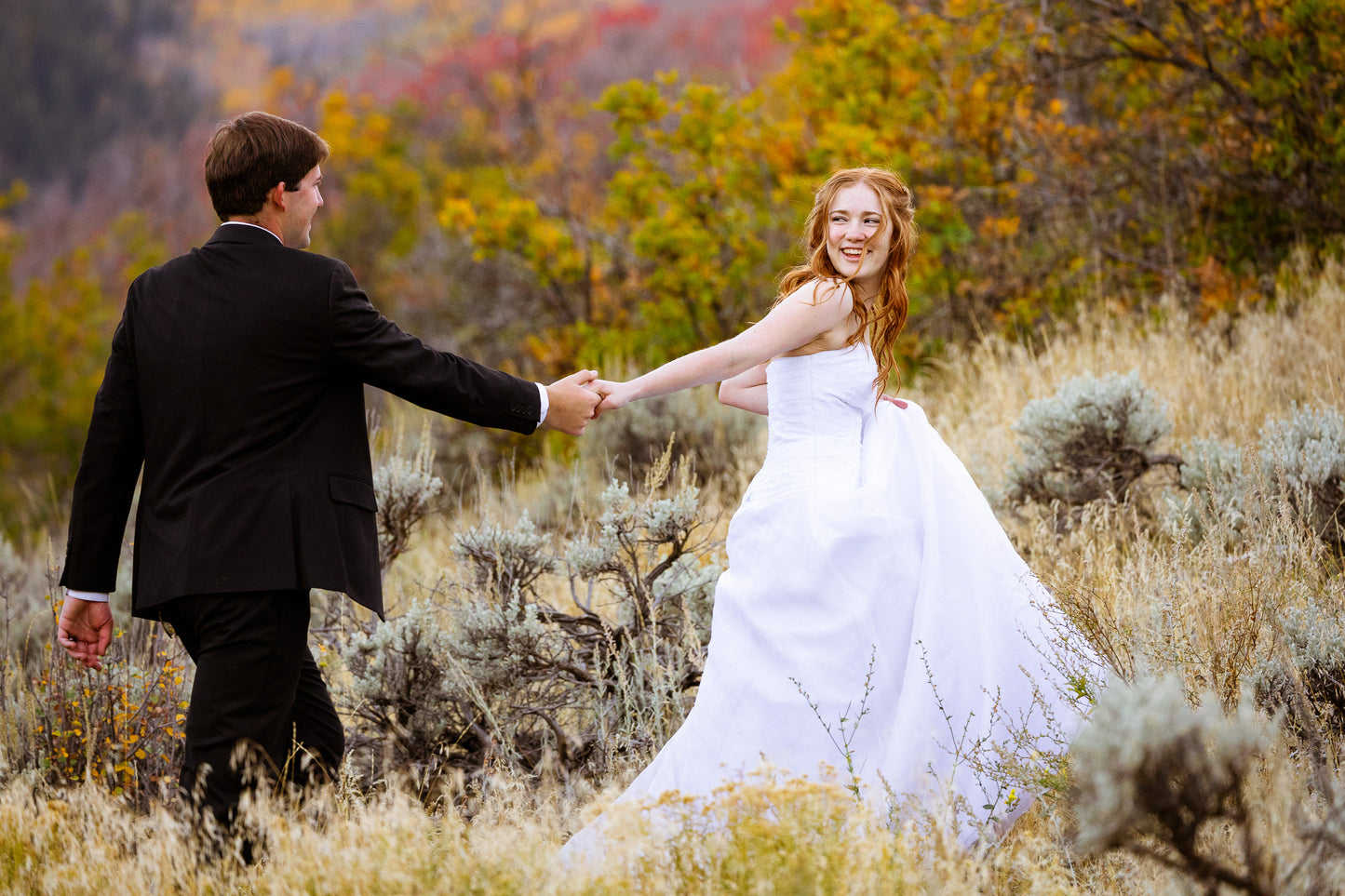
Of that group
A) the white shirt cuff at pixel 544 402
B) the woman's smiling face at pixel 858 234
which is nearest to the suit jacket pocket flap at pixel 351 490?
the white shirt cuff at pixel 544 402

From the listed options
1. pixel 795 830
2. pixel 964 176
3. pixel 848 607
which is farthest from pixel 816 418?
pixel 964 176

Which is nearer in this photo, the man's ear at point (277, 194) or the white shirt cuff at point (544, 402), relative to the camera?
the man's ear at point (277, 194)

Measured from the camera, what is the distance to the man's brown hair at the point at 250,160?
294cm

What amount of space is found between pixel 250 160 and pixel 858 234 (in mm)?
1832

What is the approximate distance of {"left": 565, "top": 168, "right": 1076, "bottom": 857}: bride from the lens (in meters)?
3.03

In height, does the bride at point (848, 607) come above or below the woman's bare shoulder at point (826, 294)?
below

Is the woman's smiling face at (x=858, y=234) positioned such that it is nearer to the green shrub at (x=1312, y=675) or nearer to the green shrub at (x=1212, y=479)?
the green shrub at (x=1312, y=675)

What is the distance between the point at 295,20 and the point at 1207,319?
48.5 meters

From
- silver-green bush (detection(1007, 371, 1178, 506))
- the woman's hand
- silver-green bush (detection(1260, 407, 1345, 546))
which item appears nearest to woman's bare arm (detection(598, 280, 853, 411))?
the woman's hand

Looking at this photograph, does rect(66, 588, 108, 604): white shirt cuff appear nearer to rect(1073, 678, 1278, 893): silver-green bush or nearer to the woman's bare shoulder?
the woman's bare shoulder

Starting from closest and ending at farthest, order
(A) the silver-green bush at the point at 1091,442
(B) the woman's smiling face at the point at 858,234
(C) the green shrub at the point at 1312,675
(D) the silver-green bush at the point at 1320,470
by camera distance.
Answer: (C) the green shrub at the point at 1312,675 < (B) the woman's smiling face at the point at 858,234 < (D) the silver-green bush at the point at 1320,470 < (A) the silver-green bush at the point at 1091,442

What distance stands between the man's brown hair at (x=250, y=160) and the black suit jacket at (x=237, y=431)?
0.09 m

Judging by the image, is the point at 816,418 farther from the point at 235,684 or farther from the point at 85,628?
the point at 85,628

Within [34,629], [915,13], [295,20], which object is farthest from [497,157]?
[295,20]
